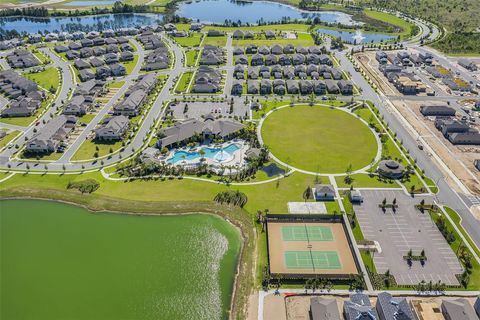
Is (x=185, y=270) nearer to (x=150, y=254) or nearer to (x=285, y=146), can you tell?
(x=150, y=254)

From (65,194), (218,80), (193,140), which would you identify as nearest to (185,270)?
(65,194)

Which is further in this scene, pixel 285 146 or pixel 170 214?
pixel 285 146

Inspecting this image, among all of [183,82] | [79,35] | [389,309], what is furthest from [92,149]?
[79,35]

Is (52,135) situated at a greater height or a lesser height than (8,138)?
greater

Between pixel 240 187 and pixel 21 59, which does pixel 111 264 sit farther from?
pixel 21 59

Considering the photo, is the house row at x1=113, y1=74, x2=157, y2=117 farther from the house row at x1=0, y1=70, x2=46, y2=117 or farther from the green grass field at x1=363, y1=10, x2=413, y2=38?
the green grass field at x1=363, y1=10, x2=413, y2=38

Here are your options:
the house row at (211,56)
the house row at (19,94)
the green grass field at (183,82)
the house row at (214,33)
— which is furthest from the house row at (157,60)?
the house row at (19,94)

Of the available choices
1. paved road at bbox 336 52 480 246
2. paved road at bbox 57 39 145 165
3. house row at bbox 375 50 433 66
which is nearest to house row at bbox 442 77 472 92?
house row at bbox 375 50 433 66
